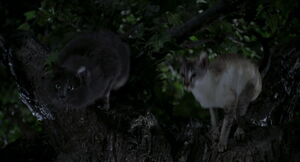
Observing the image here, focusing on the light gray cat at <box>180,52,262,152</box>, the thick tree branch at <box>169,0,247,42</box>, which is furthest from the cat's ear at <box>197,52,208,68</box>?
the thick tree branch at <box>169,0,247,42</box>

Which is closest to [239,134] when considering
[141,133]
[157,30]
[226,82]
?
[226,82]

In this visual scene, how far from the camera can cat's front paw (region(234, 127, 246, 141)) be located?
4.04 meters

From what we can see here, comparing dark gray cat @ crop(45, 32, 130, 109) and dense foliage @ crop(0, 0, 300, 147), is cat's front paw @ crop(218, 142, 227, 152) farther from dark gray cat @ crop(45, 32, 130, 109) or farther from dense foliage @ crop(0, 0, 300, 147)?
dark gray cat @ crop(45, 32, 130, 109)

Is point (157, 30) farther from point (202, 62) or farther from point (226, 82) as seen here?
point (226, 82)

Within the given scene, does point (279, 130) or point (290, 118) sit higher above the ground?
point (279, 130)

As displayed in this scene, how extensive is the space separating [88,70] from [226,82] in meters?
1.56

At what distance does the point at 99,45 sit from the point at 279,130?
7.52ft

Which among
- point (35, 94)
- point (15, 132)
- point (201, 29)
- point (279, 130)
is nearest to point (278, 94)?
point (279, 130)

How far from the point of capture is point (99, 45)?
16.1 ft

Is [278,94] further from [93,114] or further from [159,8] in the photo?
[93,114]

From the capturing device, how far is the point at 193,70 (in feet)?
14.0

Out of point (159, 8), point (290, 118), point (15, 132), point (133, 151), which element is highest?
point (159, 8)

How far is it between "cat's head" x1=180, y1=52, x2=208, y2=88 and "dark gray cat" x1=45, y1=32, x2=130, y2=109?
0.93 m

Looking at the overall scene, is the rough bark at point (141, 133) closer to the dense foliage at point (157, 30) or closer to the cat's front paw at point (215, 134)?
the cat's front paw at point (215, 134)
